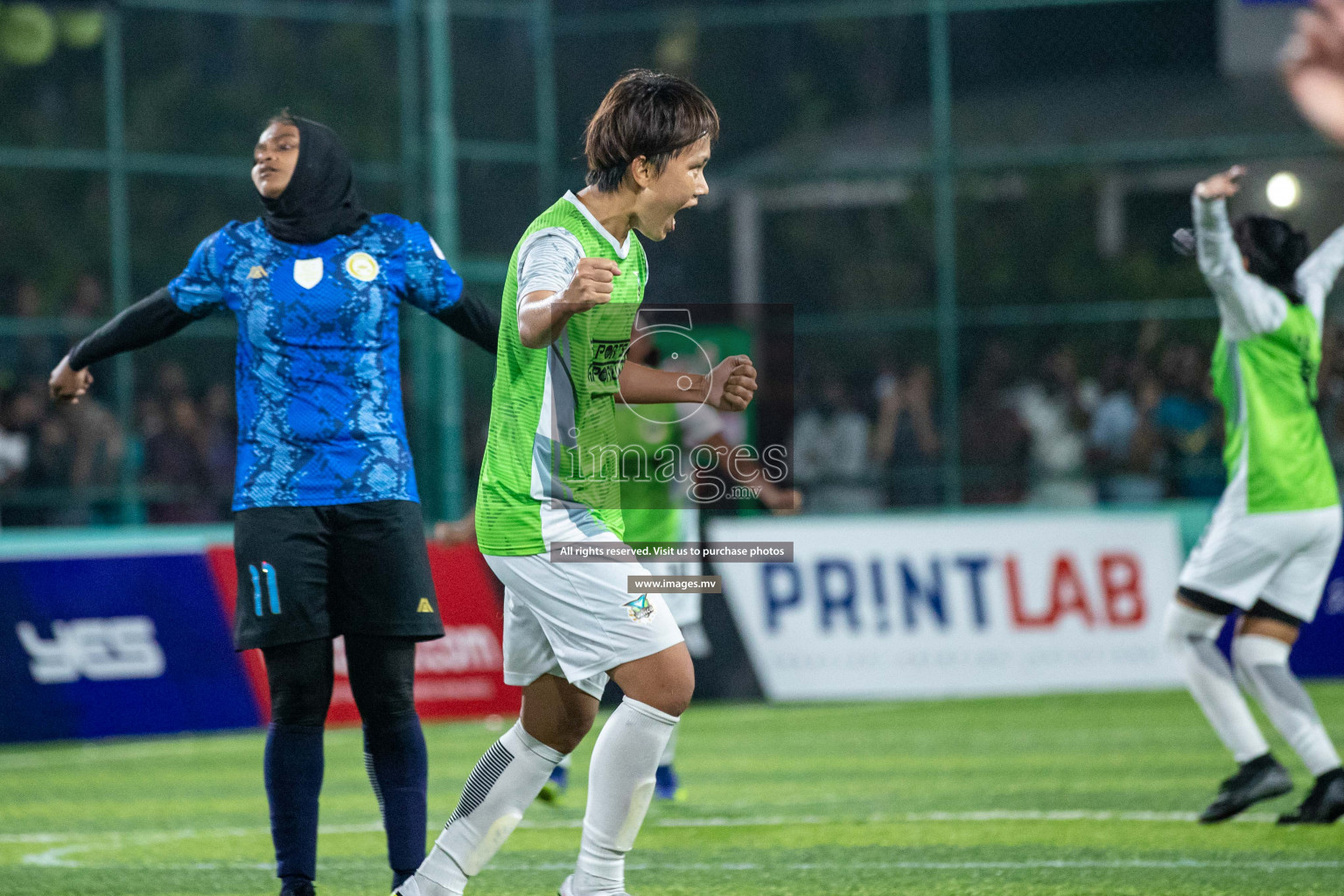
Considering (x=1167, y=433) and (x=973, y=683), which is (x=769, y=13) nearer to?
(x=1167, y=433)

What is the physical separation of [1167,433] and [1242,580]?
8.19m

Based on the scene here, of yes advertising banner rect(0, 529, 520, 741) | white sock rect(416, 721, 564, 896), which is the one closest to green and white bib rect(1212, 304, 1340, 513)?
white sock rect(416, 721, 564, 896)

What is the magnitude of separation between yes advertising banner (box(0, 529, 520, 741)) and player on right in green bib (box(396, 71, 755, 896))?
6825 millimetres

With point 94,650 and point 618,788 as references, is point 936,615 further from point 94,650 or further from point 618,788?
point 618,788

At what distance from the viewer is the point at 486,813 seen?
16.1 feet

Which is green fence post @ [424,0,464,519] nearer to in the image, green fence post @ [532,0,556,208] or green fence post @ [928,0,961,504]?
green fence post @ [532,0,556,208]

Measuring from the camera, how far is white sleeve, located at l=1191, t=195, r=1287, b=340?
23.1 feet

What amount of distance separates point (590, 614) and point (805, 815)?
3750 mm

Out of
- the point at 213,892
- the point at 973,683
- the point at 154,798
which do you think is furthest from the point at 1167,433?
the point at 213,892

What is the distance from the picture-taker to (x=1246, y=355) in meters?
7.57

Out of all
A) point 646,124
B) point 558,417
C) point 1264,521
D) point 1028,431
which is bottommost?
point 1264,521

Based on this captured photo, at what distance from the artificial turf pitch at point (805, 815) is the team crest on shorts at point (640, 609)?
179cm

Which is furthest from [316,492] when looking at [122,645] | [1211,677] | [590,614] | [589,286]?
[122,645]

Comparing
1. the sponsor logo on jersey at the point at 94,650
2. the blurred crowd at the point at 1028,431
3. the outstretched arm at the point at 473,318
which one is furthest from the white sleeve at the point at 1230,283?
the blurred crowd at the point at 1028,431
